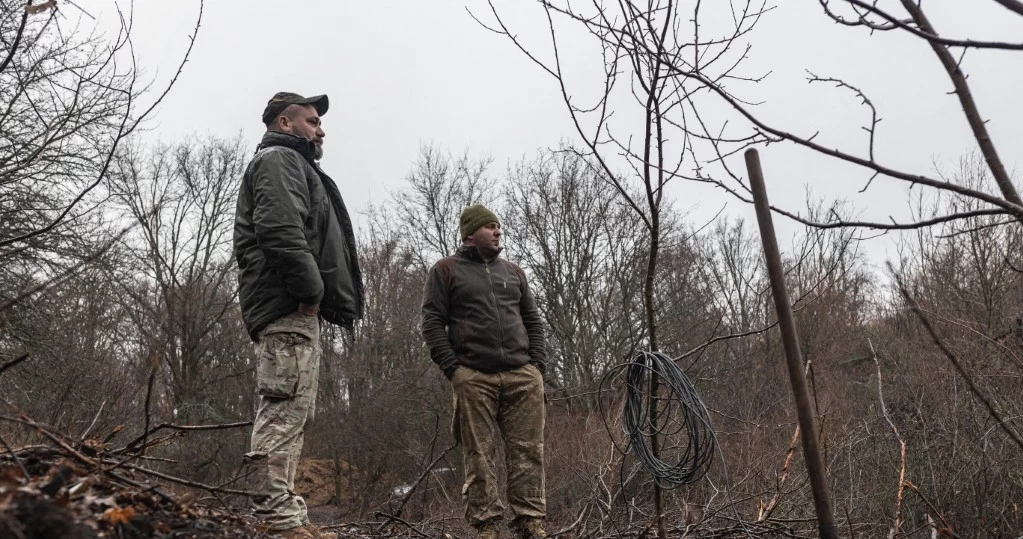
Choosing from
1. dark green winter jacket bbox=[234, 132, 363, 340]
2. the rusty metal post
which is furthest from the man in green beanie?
the rusty metal post

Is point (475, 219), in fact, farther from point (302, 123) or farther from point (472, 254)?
point (302, 123)

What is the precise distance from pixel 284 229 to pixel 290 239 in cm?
6

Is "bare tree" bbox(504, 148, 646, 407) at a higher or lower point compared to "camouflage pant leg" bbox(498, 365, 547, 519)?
higher

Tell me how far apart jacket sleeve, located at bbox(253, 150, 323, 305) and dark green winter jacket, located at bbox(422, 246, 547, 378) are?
106 cm

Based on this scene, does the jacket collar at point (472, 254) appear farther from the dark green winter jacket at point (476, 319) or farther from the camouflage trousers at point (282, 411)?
the camouflage trousers at point (282, 411)

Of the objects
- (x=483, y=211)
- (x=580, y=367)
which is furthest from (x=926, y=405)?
(x=580, y=367)

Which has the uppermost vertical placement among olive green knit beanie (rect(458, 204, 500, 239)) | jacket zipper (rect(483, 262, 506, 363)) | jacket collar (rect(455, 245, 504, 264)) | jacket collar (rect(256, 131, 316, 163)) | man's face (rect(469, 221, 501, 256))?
jacket collar (rect(256, 131, 316, 163))

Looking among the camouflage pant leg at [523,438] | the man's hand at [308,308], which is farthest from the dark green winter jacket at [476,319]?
the man's hand at [308,308]

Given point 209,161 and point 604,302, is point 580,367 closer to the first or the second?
point 604,302

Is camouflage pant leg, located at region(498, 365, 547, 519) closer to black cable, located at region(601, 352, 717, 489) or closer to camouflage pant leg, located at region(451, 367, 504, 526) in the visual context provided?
camouflage pant leg, located at region(451, 367, 504, 526)

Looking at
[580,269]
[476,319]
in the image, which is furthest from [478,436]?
[580,269]

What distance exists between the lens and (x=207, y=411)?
70.1ft

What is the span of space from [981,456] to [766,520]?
14.5 ft

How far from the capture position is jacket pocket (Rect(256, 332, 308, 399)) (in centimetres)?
374
